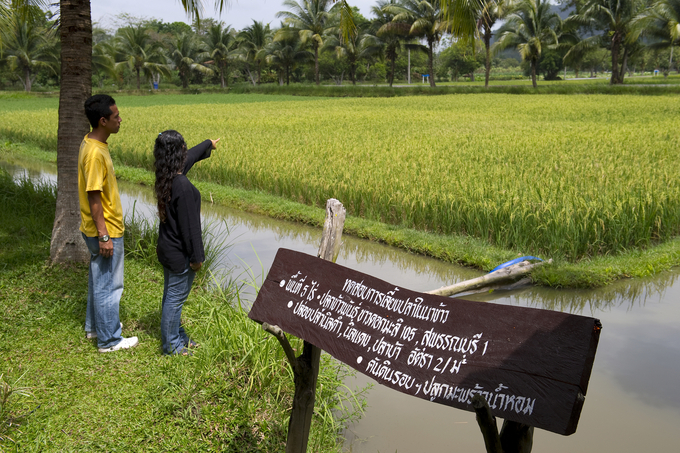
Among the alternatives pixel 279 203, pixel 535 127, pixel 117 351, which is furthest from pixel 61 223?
pixel 535 127

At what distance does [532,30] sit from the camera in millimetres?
42281

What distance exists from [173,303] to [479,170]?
680cm

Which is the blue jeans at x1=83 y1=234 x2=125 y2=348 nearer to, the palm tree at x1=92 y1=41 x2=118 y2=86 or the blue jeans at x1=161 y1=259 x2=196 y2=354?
the blue jeans at x1=161 y1=259 x2=196 y2=354

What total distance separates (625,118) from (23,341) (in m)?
18.6

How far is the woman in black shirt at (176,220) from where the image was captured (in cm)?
340

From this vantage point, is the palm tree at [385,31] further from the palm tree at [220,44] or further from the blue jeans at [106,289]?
the blue jeans at [106,289]

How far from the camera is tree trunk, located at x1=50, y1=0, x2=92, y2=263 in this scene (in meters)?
5.12

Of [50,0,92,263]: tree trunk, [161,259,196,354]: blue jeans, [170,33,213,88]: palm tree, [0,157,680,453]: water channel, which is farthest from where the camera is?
[170,33,213,88]: palm tree

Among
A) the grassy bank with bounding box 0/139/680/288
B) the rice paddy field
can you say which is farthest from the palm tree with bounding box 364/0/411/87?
the grassy bank with bounding box 0/139/680/288

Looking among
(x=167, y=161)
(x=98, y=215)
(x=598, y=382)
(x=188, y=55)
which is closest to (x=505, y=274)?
(x=598, y=382)

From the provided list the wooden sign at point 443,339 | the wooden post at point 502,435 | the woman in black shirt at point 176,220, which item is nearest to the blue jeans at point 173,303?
the woman in black shirt at point 176,220

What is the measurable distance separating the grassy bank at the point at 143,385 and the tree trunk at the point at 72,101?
813 millimetres

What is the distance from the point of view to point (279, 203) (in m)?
9.16

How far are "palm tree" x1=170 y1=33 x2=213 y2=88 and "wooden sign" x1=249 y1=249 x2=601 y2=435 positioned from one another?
53.2 meters
